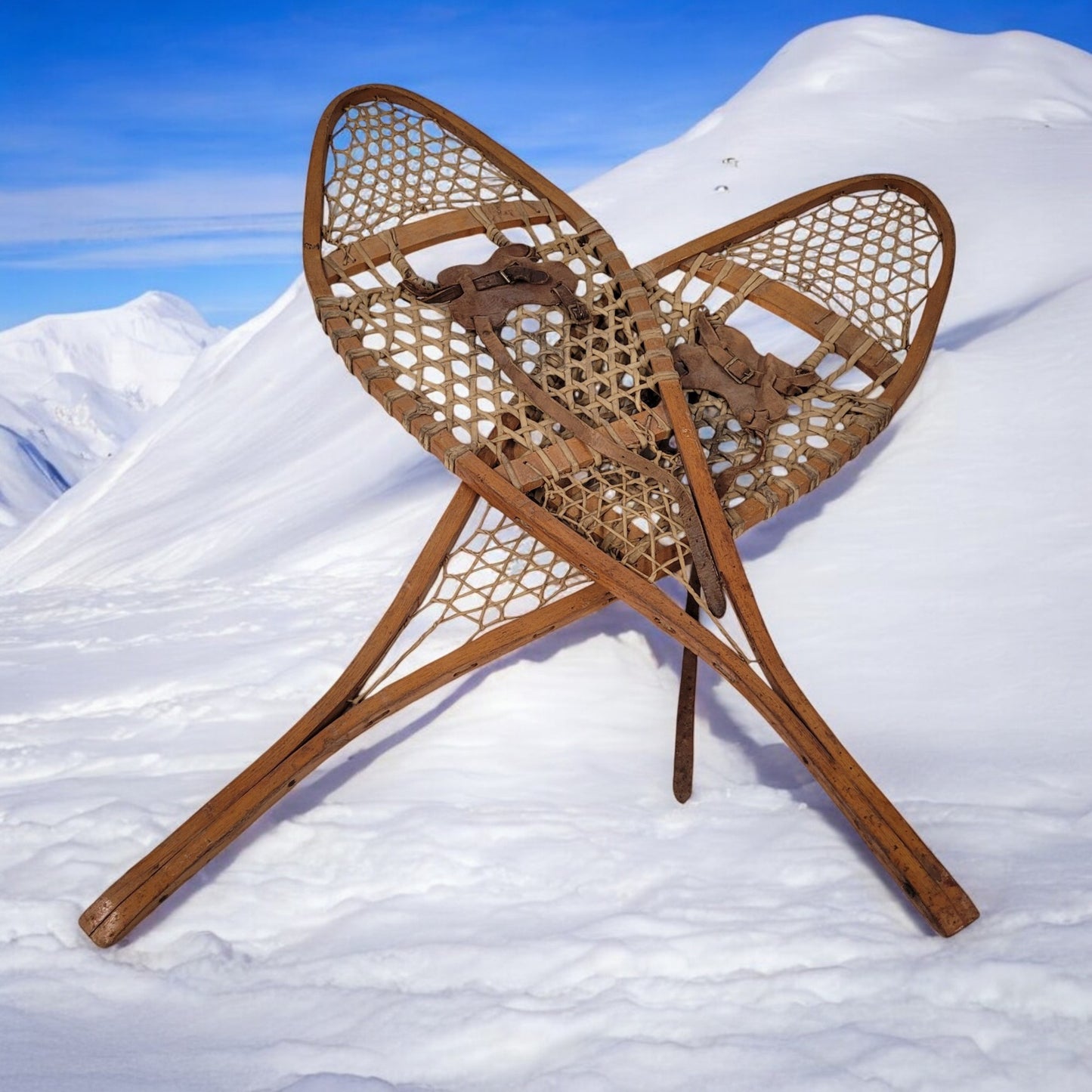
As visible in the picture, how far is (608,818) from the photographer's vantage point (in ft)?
4.40

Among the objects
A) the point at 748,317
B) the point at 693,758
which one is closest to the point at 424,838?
the point at 693,758

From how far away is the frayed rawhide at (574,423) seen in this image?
1259mm

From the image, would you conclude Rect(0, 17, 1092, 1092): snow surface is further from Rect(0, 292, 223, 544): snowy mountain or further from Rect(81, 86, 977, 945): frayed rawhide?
Rect(0, 292, 223, 544): snowy mountain

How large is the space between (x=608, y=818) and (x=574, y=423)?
0.64 metres

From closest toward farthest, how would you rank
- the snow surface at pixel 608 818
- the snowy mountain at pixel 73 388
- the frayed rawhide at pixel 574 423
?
the snow surface at pixel 608 818, the frayed rawhide at pixel 574 423, the snowy mountain at pixel 73 388

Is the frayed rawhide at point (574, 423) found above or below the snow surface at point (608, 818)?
above

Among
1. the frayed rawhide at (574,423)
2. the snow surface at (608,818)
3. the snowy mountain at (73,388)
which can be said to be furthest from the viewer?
the snowy mountain at (73,388)

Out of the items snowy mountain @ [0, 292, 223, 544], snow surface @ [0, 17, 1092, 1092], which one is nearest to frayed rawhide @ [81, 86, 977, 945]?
snow surface @ [0, 17, 1092, 1092]

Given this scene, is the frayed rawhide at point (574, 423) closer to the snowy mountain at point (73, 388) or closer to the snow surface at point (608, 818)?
the snow surface at point (608, 818)

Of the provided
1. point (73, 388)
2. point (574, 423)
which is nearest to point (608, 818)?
point (574, 423)

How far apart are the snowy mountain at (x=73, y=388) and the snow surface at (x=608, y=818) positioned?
33.8m

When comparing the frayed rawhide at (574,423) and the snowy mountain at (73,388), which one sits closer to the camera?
the frayed rawhide at (574,423)

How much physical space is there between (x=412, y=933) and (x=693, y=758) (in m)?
0.47

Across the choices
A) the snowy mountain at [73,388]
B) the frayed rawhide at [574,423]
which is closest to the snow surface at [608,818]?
the frayed rawhide at [574,423]
